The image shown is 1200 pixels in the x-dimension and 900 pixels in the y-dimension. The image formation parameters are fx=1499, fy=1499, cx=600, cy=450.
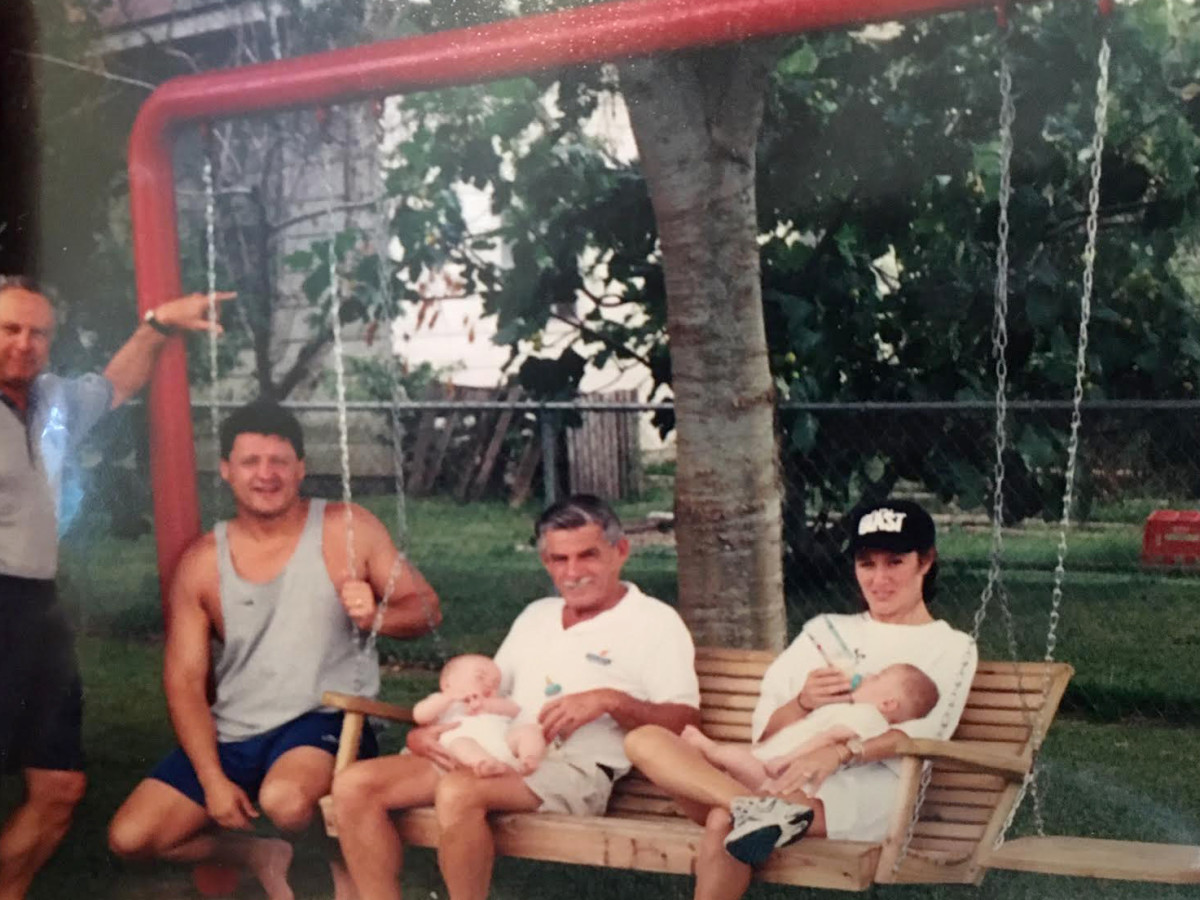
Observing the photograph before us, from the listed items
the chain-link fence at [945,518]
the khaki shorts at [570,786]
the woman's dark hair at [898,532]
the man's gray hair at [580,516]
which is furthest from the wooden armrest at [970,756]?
the man's gray hair at [580,516]

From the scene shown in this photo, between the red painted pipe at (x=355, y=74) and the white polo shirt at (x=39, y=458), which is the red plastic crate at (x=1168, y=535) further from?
the white polo shirt at (x=39, y=458)

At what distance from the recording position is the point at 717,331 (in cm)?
293

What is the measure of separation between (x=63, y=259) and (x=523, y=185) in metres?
1.08

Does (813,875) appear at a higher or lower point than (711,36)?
lower

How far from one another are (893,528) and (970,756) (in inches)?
18.7

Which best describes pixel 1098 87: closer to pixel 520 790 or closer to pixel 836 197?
pixel 836 197

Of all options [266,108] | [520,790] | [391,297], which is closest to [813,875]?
[520,790]

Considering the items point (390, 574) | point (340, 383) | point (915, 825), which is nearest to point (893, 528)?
point (915, 825)

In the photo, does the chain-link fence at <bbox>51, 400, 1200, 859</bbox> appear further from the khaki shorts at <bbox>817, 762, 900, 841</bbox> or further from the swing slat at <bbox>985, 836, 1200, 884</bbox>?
the khaki shorts at <bbox>817, 762, 900, 841</bbox>

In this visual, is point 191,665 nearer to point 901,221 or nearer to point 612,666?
point 612,666

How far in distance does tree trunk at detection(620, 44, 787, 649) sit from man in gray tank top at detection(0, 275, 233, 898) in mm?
1069

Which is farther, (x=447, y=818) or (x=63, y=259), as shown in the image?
(x=63, y=259)

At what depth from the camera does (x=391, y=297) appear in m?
3.14

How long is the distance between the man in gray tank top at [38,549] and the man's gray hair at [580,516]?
2.92 ft
